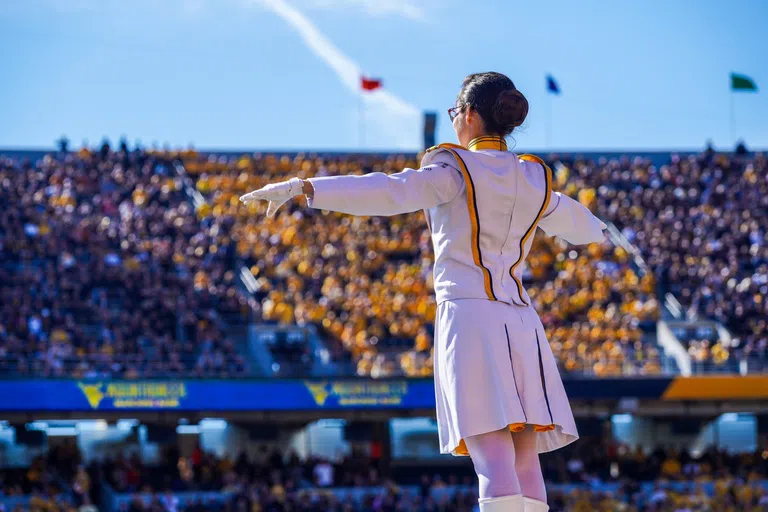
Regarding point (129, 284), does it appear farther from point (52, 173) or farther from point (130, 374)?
point (52, 173)

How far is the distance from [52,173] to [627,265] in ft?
42.7

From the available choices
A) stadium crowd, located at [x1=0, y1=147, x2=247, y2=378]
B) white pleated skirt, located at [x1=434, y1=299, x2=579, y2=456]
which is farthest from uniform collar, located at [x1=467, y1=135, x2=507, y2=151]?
stadium crowd, located at [x1=0, y1=147, x2=247, y2=378]

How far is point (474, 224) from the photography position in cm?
458

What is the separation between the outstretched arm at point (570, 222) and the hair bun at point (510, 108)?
369mm

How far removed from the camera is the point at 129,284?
81.1 feet

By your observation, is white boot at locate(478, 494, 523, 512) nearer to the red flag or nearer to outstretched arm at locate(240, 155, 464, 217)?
outstretched arm at locate(240, 155, 464, 217)

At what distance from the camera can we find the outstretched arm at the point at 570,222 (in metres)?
4.90

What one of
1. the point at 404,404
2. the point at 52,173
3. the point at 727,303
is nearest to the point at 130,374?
the point at 404,404

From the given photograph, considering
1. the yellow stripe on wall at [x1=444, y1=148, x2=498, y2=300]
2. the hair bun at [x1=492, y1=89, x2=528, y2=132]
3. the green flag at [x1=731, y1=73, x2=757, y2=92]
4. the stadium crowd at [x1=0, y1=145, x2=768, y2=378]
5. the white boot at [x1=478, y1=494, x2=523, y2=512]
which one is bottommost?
the white boot at [x1=478, y1=494, x2=523, y2=512]

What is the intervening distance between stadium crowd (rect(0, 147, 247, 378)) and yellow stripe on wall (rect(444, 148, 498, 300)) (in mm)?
18481

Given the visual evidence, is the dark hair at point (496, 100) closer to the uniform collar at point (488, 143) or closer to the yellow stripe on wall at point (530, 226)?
the uniform collar at point (488, 143)

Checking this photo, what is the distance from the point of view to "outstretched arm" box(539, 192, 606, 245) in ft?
16.1

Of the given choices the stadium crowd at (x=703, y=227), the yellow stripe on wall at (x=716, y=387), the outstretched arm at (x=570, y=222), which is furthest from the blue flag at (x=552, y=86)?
the outstretched arm at (x=570, y=222)

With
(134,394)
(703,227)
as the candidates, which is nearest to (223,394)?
(134,394)
